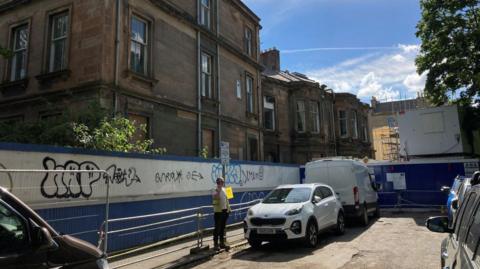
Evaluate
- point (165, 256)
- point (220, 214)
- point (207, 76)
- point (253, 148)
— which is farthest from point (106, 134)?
point (253, 148)

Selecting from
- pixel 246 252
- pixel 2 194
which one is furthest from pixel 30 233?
pixel 246 252

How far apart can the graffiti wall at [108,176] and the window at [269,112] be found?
12.5 m

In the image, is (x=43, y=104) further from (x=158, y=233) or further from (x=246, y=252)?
(x=246, y=252)

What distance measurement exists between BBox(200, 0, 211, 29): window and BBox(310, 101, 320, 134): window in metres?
13.4

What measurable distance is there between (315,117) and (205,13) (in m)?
14.3

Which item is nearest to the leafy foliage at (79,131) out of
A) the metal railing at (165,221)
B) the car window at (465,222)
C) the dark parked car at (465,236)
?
the metal railing at (165,221)

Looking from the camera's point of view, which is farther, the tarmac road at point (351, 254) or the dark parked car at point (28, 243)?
the tarmac road at point (351, 254)

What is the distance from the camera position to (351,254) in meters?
9.46

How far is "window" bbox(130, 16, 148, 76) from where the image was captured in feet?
49.9

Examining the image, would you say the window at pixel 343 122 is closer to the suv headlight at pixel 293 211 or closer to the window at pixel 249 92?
the window at pixel 249 92

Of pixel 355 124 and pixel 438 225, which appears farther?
pixel 355 124

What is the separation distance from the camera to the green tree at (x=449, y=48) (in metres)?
20.5

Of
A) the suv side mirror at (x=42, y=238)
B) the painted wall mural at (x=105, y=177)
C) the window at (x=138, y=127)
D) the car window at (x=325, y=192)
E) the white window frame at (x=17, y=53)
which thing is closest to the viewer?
the suv side mirror at (x=42, y=238)

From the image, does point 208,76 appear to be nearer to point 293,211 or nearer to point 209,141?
point 209,141
